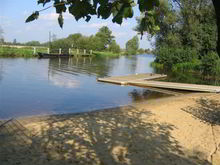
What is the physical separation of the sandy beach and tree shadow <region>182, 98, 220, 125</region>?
0.03m

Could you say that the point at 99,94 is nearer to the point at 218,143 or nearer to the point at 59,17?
the point at 218,143

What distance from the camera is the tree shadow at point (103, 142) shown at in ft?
12.3

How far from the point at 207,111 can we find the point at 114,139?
389 centimetres

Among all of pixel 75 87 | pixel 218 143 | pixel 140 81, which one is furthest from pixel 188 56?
pixel 218 143

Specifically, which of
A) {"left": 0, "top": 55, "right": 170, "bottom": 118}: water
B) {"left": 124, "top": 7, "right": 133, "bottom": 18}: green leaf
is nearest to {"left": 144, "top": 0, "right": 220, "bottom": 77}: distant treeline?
Result: {"left": 0, "top": 55, "right": 170, "bottom": 118}: water

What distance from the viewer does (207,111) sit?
739cm

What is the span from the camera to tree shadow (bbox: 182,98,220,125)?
20.9ft

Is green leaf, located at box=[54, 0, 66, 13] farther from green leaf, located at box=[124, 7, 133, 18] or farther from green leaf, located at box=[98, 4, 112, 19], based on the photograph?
green leaf, located at box=[124, 7, 133, 18]

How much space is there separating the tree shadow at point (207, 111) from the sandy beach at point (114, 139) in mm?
29

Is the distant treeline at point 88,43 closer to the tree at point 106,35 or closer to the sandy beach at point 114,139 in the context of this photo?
the tree at point 106,35

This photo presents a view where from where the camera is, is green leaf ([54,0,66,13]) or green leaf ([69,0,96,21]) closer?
green leaf ([69,0,96,21])

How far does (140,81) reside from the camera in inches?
555

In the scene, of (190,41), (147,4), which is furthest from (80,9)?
(190,41)

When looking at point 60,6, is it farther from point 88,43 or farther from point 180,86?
point 88,43
